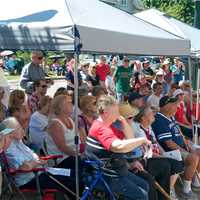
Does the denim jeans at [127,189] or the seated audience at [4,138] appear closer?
the seated audience at [4,138]

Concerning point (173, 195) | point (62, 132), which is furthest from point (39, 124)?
point (173, 195)

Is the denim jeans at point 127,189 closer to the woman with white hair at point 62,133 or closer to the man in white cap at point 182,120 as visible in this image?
the woman with white hair at point 62,133

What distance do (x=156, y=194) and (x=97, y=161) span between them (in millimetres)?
916

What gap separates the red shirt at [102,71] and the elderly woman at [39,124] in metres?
7.02

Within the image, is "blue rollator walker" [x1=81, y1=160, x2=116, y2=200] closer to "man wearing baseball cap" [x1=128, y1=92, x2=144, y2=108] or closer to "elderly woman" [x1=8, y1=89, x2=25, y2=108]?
"elderly woman" [x1=8, y1=89, x2=25, y2=108]

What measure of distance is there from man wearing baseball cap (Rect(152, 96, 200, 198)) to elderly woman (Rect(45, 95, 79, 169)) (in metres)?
1.23

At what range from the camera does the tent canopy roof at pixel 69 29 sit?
448cm

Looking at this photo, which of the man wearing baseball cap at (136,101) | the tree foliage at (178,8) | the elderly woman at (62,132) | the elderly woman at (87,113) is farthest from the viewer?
the tree foliage at (178,8)

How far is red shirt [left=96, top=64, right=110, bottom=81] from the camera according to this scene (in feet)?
42.2

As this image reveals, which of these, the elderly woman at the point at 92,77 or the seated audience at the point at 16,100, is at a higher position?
the seated audience at the point at 16,100

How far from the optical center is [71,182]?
4.64 metres

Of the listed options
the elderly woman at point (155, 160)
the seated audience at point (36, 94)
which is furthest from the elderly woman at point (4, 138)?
the seated audience at point (36, 94)

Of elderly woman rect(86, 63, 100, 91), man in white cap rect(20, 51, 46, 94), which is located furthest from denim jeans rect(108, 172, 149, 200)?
elderly woman rect(86, 63, 100, 91)

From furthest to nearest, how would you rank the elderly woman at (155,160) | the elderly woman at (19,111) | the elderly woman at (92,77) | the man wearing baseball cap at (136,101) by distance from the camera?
the elderly woman at (92,77) < the man wearing baseball cap at (136,101) < the elderly woman at (19,111) < the elderly woman at (155,160)
